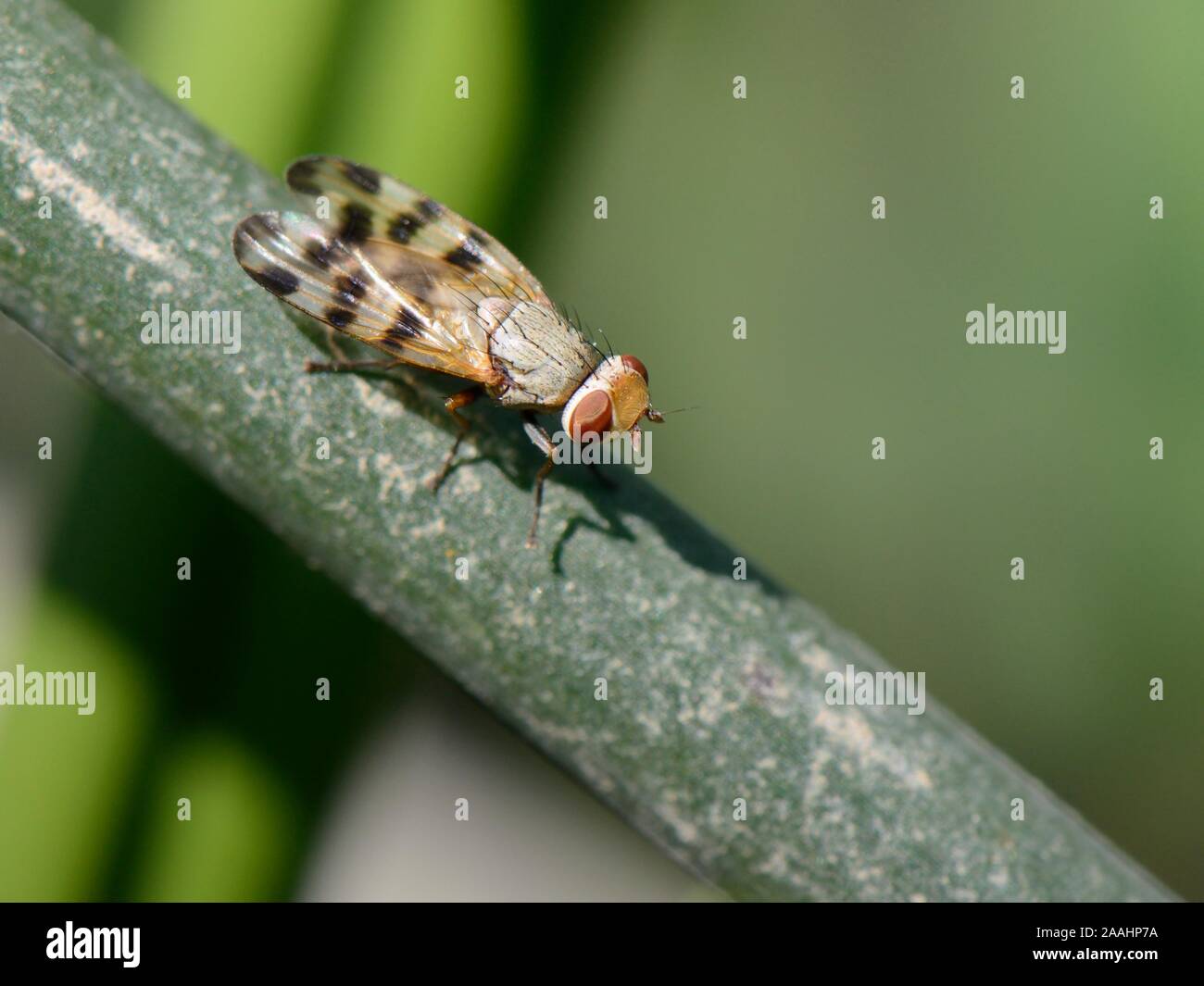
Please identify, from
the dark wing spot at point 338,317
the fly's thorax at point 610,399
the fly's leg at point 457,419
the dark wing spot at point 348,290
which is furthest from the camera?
the fly's thorax at point 610,399

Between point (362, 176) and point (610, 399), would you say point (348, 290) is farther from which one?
point (610, 399)

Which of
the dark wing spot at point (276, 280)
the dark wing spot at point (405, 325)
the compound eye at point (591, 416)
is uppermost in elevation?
the dark wing spot at point (276, 280)

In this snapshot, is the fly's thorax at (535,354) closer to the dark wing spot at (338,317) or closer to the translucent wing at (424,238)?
the translucent wing at (424,238)

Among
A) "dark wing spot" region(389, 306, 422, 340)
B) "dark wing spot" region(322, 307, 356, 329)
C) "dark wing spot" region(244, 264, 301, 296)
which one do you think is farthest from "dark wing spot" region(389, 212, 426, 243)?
"dark wing spot" region(244, 264, 301, 296)

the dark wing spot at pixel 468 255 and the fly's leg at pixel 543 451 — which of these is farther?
the dark wing spot at pixel 468 255

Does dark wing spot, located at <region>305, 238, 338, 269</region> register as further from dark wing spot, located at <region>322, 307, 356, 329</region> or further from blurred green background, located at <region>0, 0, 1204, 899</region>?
blurred green background, located at <region>0, 0, 1204, 899</region>

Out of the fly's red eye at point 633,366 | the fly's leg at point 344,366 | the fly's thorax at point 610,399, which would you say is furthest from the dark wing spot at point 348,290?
the fly's red eye at point 633,366
